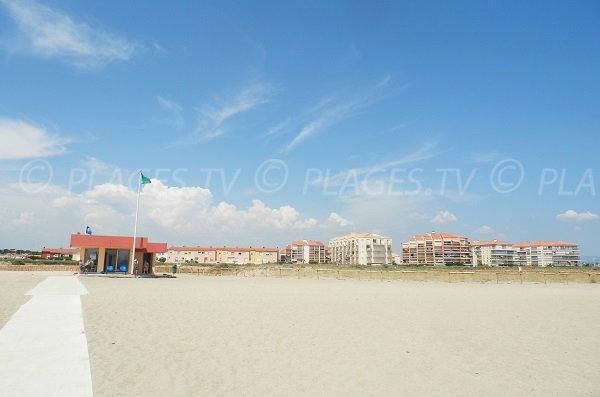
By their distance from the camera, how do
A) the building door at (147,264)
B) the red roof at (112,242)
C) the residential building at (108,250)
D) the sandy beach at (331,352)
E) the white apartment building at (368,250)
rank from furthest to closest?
1. the white apartment building at (368,250)
2. the building door at (147,264)
3. the residential building at (108,250)
4. the red roof at (112,242)
5. the sandy beach at (331,352)

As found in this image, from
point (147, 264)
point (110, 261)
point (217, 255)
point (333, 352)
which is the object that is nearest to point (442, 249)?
point (217, 255)

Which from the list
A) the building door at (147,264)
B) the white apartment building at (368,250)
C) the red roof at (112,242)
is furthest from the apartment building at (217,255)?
the red roof at (112,242)

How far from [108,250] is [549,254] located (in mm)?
173725

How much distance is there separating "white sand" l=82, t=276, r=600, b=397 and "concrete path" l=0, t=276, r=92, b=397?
0.95 feet

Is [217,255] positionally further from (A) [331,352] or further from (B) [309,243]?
(A) [331,352]

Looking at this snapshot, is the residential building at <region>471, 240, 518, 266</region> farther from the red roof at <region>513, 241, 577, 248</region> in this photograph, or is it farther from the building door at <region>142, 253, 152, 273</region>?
the building door at <region>142, 253, 152, 273</region>

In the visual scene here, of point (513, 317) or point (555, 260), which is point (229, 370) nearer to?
point (513, 317)

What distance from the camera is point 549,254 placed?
527 feet

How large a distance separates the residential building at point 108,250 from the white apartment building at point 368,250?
114612 millimetres

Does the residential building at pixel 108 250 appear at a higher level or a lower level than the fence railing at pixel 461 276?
higher

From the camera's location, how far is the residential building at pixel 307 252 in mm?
180750

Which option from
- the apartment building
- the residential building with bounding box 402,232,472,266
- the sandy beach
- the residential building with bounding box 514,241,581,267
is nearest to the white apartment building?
the residential building with bounding box 402,232,472,266

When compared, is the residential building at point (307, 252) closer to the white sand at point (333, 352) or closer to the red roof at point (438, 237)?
the red roof at point (438, 237)

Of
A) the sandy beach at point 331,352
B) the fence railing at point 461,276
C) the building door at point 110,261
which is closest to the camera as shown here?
the sandy beach at point 331,352
